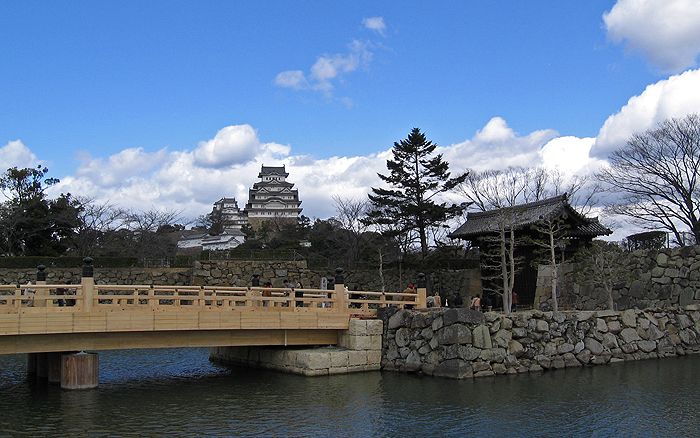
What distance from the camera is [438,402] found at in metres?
14.6

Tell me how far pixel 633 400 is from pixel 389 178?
24.7m

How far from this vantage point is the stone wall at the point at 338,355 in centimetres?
1827

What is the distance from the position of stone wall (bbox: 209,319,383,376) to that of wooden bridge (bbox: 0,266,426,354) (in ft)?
1.42

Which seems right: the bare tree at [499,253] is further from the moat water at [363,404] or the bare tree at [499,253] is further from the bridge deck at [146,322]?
the bridge deck at [146,322]

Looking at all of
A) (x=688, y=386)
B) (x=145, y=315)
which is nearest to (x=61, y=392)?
(x=145, y=315)

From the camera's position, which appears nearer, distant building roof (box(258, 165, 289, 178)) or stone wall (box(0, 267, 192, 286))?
stone wall (box(0, 267, 192, 286))

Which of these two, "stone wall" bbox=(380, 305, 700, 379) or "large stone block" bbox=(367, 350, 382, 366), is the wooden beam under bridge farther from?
"stone wall" bbox=(380, 305, 700, 379)

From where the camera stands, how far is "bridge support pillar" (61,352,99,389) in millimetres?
16172

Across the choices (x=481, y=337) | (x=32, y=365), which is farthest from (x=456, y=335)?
(x=32, y=365)

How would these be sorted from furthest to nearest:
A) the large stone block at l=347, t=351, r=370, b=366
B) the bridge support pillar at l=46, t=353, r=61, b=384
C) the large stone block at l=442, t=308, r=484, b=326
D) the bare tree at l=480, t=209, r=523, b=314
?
1. the bare tree at l=480, t=209, r=523, b=314
2. the large stone block at l=347, t=351, r=370, b=366
3. the large stone block at l=442, t=308, r=484, b=326
4. the bridge support pillar at l=46, t=353, r=61, b=384

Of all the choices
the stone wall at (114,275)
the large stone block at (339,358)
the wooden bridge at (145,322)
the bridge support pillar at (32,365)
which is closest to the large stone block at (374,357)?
the large stone block at (339,358)

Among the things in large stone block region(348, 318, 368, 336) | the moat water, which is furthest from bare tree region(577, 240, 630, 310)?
large stone block region(348, 318, 368, 336)

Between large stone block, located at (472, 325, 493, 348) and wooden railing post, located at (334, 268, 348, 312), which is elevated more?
wooden railing post, located at (334, 268, 348, 312)

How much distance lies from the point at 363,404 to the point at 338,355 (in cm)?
404
